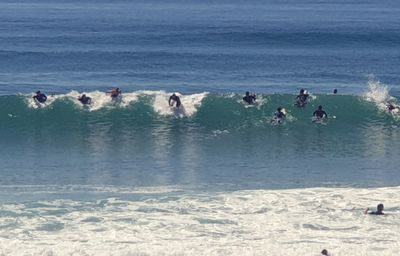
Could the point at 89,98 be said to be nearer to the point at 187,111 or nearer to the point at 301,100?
the point at 187,111

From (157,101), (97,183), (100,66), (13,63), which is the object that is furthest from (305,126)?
(13,63)

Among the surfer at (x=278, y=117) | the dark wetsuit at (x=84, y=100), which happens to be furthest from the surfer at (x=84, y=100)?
the surfer at (x=278, y=117)

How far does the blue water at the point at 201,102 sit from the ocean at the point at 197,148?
0.11m

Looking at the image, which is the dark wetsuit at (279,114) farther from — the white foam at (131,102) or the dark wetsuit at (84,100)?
the dark wetsuit at (84,100)

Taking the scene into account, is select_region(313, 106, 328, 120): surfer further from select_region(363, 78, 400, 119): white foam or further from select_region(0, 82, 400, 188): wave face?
select_region(363, 78, 400, 119): white foam

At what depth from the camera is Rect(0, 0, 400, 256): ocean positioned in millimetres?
25125

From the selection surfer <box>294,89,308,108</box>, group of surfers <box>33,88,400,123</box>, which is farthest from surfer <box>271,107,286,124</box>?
surfer <box>294,89,308,108</box>

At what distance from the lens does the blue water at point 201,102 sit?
108ft

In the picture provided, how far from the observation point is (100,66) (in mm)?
57781

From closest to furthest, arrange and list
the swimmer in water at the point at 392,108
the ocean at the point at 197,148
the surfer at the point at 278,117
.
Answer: the ocean at the point at 197,148 < the surfer at the point at 278,117 < the swimmer in water at the point at 392,108

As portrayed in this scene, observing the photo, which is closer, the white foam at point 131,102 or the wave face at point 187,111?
the wave face at point 187,111

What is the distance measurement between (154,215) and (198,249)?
3.18 metres

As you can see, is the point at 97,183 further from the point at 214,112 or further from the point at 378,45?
the point at 378,45

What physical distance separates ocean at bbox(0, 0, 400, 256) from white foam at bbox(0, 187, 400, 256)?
6 centimetres
